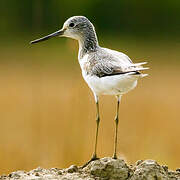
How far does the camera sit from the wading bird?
5.38m

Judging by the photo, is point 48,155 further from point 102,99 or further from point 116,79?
point 102,99

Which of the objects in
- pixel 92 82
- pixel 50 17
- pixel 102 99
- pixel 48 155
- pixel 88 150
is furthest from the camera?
pixel 50 17

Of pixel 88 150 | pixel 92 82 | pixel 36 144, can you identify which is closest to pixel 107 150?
pixel 88 150

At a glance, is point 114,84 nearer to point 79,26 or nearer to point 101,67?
point 101,67

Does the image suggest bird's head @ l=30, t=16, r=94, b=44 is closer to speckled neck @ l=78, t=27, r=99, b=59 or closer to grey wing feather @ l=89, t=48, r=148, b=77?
speckled neck @ l=78, t=27, r=99, b=59

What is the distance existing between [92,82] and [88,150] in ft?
10.8

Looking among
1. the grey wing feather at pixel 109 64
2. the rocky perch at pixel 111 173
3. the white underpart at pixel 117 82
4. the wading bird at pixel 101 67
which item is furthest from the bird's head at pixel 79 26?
the rocky perch at pixel 111 173

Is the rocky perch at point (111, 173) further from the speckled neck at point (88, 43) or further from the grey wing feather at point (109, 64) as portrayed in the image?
the speckled neck at point (88, 43)

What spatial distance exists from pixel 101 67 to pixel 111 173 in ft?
3.24

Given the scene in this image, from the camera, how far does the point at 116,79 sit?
5379 millimetres

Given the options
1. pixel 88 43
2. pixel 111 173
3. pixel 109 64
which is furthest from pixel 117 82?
pixel 88 43

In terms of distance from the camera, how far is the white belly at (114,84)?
534 centimetres

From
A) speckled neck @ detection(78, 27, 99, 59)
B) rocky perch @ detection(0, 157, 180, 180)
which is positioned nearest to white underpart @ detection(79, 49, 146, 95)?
speckled neck @ detection(78, 27, 99, 59)

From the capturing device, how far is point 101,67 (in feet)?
18.5
